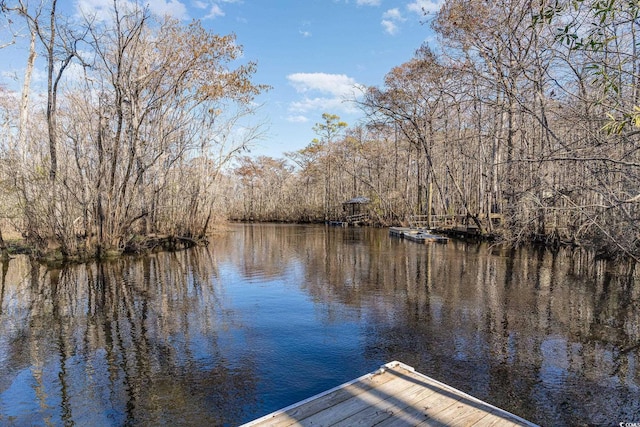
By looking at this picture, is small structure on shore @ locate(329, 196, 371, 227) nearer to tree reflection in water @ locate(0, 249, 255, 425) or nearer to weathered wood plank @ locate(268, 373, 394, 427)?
tree reflection in water @ locate(0, 249, 255, 425)

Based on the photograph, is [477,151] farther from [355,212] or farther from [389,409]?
[389,409]

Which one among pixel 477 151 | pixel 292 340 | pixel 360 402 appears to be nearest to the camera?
pixel 360 402

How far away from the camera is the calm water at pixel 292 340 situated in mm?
3832

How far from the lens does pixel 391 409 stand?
3.10 m

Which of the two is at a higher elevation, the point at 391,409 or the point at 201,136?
the point at 201,136

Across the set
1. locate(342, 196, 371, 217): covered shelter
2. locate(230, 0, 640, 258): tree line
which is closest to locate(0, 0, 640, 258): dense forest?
locate(230, 0, 640, 258): tree line

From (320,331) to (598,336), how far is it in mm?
4061

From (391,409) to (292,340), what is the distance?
2683 millimetres

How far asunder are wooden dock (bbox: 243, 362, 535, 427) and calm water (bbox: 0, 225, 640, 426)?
0.71 meters

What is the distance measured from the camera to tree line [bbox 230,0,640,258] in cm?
704

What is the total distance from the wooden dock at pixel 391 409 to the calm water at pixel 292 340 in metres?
0.71

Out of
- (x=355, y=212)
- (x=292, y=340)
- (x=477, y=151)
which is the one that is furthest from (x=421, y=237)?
(x=355, y=212)

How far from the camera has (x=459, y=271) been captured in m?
11.1

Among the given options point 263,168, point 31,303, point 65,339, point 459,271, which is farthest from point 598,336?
point 263,168
